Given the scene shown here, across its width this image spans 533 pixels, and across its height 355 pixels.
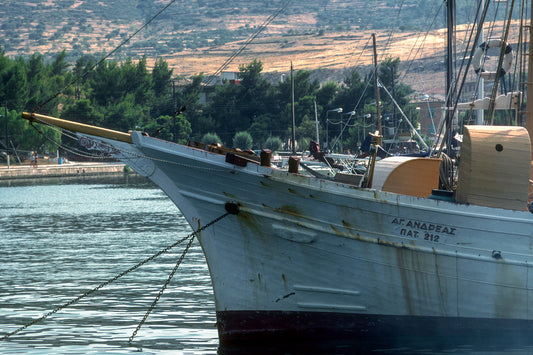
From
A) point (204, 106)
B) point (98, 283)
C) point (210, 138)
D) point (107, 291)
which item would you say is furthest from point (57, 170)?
point (107, 291)

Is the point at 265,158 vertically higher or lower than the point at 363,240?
higher

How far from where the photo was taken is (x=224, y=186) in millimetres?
13922

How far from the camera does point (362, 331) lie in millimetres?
14188

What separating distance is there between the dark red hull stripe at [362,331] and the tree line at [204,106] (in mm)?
86552

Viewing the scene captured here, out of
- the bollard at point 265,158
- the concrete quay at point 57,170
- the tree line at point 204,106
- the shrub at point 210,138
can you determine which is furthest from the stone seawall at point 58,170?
the bollard at point 265,158

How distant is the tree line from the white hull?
8683 cm

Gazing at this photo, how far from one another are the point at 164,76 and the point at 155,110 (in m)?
10.5

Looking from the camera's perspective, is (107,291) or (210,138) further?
(210,138)

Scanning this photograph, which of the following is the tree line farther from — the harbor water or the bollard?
the bollard

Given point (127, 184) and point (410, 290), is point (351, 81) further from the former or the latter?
point (410, 290)

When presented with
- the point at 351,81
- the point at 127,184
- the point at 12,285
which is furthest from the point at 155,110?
the point at 12,285

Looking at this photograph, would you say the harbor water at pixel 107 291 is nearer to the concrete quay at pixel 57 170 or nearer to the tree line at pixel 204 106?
the concrete quay at pixel 57 170

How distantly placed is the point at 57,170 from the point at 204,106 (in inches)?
1283

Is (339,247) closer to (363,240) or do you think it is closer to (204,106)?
(363,240)
